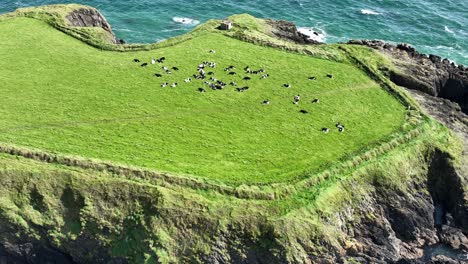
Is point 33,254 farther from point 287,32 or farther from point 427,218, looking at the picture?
point 287,32

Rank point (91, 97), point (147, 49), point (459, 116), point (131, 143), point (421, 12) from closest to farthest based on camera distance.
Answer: point (131, 143) → point (91, 97) → point (459, 116) → point (147, 49) → point (421, 12)

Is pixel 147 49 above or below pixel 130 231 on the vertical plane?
above

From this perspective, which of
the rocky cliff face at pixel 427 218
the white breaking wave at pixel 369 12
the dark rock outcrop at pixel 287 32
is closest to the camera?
the rocky cliff face at pixel 427 218

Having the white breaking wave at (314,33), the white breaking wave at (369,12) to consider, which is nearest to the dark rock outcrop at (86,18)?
the white breaking wave at (314,33)

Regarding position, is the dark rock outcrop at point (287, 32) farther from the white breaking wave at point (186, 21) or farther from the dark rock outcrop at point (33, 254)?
the dark rock outcrop at point (33, 254)

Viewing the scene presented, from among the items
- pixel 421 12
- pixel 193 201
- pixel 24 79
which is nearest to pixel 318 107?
pixel 193 201

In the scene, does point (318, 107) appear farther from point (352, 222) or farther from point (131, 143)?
point (131, 143)

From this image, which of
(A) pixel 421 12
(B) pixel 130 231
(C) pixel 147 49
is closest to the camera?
(B) pixel 130 231
